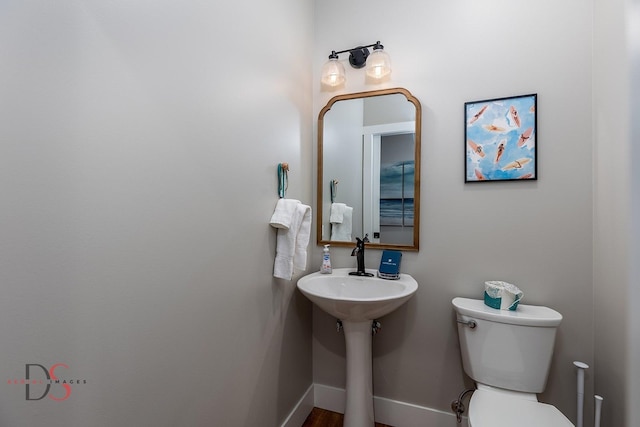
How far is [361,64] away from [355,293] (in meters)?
1.35

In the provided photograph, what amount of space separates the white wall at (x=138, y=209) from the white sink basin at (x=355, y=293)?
0.28 meters

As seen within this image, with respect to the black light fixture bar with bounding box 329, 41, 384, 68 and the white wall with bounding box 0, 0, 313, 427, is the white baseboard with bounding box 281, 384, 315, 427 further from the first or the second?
the black light fixture bar with bounding box 329, 41, 384, 68

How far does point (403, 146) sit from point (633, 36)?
0.95 m

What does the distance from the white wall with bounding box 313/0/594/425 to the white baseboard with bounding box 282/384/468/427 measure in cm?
5

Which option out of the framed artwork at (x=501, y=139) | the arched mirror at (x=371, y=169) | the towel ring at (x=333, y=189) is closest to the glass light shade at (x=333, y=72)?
the arched mirror at (x=371, y=169)

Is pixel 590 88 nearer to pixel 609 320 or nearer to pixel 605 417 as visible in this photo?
pixel 609 320

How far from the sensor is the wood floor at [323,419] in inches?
69.0

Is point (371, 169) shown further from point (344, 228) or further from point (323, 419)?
point (323, 419)

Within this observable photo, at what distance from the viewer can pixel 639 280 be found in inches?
39.8

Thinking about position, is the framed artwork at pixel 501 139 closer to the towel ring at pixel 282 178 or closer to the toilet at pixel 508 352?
the toilet at pixel 508 352

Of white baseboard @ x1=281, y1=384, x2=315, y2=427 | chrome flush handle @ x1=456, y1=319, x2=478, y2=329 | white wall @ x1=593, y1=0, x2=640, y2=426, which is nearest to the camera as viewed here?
white wall @ x1=593, y1=0, x2=640, y2=426

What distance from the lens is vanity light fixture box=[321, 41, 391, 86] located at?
66.1 inches

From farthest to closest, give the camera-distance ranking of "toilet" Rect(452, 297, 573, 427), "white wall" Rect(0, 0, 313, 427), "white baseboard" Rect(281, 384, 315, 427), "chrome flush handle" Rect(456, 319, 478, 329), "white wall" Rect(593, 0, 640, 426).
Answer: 1. "white baseboard" Rect(281, 384, 315, 427)
2. "chrome flush handle" Rect(456, 319, 478, 329)
3. "toilet" Rect(452, 297, 573, 427)
4. "white wall" Rect(593, 0, 640, 426)
5. "white wall" Rect(0, 0, 313, 427)

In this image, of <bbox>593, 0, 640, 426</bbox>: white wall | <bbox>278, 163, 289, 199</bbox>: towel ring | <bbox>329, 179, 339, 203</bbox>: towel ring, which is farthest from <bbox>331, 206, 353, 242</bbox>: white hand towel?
<bbox>593, 0, 640, 426</bbox>: white wall
